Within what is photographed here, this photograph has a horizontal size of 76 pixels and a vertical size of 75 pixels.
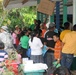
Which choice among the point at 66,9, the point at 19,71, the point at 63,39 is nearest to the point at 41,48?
the point at 63,39

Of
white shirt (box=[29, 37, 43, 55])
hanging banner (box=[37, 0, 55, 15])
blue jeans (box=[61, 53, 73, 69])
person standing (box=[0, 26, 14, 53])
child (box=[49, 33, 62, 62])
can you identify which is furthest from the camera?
person standing (box=[0, 26, 14, 53])

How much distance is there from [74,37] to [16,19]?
65.4 feet

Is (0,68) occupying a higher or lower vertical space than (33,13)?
higher

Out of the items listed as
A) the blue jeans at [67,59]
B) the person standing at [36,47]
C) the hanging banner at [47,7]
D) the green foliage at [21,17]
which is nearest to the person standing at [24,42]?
the hanging banner at [47,7]

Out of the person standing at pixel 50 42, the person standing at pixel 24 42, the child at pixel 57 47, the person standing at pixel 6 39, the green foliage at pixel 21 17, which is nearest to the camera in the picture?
the child at pixel 57 47

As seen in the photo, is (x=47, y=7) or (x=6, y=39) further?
(x=6, y=39)

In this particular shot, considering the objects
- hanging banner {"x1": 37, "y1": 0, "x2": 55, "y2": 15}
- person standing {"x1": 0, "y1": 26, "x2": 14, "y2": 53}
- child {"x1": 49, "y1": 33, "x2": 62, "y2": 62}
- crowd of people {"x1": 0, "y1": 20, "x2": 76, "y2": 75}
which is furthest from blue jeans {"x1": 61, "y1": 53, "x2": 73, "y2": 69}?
person standing {"x1": 0, "y1": 26, "x2": 14, "y2": 53}

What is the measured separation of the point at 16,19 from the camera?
27766 millimetres

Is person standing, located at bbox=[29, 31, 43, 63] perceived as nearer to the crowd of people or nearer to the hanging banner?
the crowd of people

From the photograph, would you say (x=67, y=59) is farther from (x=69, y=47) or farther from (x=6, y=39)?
(x=6, y=39)

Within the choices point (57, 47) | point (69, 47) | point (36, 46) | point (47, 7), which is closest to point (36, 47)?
point (36, 46)

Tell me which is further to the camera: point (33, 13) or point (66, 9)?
point (33, 13)

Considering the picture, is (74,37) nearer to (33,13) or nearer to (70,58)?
(70,58)

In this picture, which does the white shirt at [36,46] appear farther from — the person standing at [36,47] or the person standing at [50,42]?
the person standing at [50,42]
